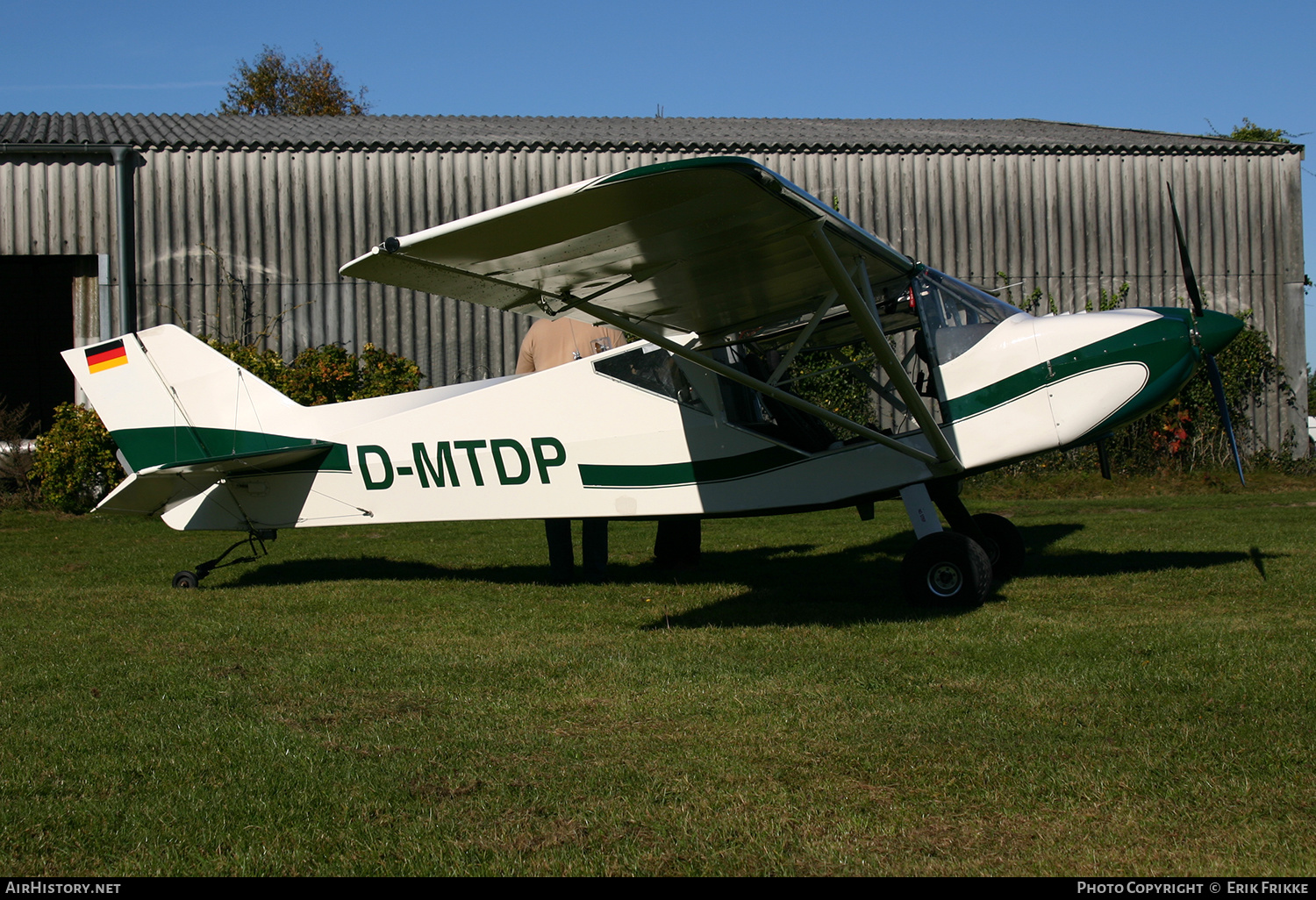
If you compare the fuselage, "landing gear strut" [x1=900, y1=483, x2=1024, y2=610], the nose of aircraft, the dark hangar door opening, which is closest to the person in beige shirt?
the fuselage

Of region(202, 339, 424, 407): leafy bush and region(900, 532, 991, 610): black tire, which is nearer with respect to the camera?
region(900, 532, 991, 610): black tire

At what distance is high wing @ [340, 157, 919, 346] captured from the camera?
15.6 ft

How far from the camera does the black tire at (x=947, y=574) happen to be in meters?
6.13

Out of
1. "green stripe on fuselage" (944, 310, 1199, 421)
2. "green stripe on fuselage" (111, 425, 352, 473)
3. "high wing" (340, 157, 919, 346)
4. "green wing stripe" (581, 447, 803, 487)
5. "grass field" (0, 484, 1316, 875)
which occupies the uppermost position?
"high wing" (340, 157, 919, 346)

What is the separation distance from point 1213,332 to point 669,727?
16.2 feet

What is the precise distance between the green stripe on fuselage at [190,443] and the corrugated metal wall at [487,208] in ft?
25.9

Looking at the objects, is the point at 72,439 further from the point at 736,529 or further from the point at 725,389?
the point at 725,389

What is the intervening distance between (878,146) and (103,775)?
51.5ft

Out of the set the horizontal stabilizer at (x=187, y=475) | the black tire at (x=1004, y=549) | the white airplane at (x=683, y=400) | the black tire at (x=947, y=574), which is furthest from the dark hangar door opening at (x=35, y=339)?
the black tire at (x=947, y=574)

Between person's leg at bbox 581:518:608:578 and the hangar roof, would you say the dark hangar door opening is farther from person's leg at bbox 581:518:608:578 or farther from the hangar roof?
person's leg at bbox 581:518:608:578

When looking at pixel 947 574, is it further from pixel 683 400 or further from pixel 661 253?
pixel 661 253

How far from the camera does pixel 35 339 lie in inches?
965

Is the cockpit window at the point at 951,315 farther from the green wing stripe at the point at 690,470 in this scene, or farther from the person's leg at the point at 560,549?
the person's leg at the point at 560,549

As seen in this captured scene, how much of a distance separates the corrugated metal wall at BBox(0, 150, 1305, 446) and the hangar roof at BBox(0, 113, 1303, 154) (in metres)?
0.17
